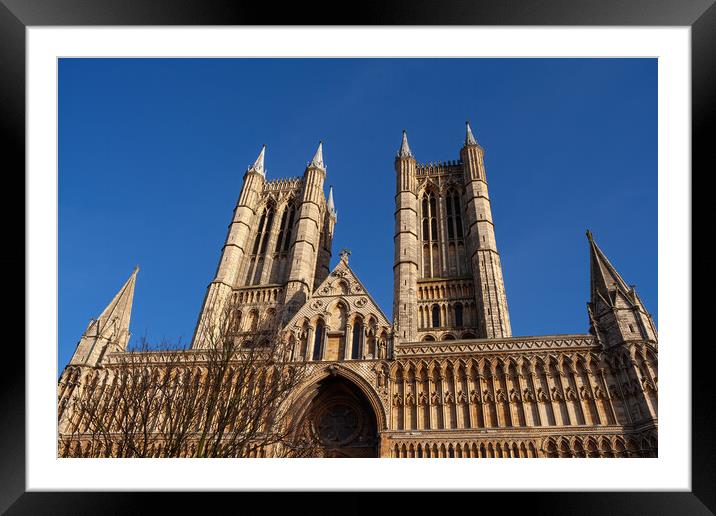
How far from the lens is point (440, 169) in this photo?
113ft

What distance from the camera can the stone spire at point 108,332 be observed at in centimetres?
1952

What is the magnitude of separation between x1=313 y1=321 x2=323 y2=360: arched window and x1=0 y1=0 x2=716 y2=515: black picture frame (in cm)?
1533

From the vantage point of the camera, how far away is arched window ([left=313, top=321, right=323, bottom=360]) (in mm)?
19161

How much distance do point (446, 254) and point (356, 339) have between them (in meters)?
12.2

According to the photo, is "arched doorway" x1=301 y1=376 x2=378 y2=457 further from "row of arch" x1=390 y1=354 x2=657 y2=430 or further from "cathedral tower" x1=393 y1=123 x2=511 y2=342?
"cathedral tower" x1=393 y1=123 x2=511 y2=342

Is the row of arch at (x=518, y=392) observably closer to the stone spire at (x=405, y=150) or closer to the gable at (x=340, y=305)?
the gable at (x=340, y=305)

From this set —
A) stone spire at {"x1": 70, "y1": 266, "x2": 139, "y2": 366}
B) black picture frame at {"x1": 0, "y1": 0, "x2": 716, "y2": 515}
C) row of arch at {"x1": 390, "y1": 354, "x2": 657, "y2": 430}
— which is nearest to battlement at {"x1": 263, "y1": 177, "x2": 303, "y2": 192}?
stone spire at {"x1": 70, "y1": 266, "x2": 139, "y2": 366}

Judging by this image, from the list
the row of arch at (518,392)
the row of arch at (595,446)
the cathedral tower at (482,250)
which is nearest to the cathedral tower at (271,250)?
the row of arch at (518,392)
